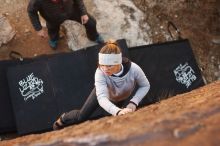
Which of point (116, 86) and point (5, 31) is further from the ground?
point (5, 31)

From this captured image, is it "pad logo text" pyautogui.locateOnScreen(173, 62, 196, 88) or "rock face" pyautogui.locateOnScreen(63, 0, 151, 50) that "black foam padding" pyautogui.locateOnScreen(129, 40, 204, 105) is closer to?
"pad logo text" pyautogui.locateOnScreen(173, 62, 196, 88)

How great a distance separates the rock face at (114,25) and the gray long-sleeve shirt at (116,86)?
6.97ft

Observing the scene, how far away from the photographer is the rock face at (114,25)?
6.47 metres

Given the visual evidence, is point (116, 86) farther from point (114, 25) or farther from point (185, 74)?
point (114, 25)

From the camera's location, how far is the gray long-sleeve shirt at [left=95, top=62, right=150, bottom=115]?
415cm

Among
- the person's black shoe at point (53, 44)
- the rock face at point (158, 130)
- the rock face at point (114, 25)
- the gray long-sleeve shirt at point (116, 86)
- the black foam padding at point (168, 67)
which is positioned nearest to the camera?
the rock face at point (158, 130)

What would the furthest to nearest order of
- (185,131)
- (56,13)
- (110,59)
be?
1. (56,13)
2. (110,59)
3. (185,131)

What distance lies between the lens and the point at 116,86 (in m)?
4.28

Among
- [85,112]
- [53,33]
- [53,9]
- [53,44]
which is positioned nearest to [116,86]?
[85,112]

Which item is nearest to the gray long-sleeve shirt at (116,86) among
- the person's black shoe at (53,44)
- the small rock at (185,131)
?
the small rock at (185,131)

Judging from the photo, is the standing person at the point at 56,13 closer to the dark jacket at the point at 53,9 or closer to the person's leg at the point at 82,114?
the dark jacket at the point at 53,9

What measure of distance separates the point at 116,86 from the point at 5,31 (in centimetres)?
266

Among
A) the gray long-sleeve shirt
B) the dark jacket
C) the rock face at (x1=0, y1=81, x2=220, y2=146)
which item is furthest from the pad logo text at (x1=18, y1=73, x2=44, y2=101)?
the rock face at (x1=0, y1=81, x2=220, y2=146)

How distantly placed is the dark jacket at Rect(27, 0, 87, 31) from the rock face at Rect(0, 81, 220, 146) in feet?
7.71
